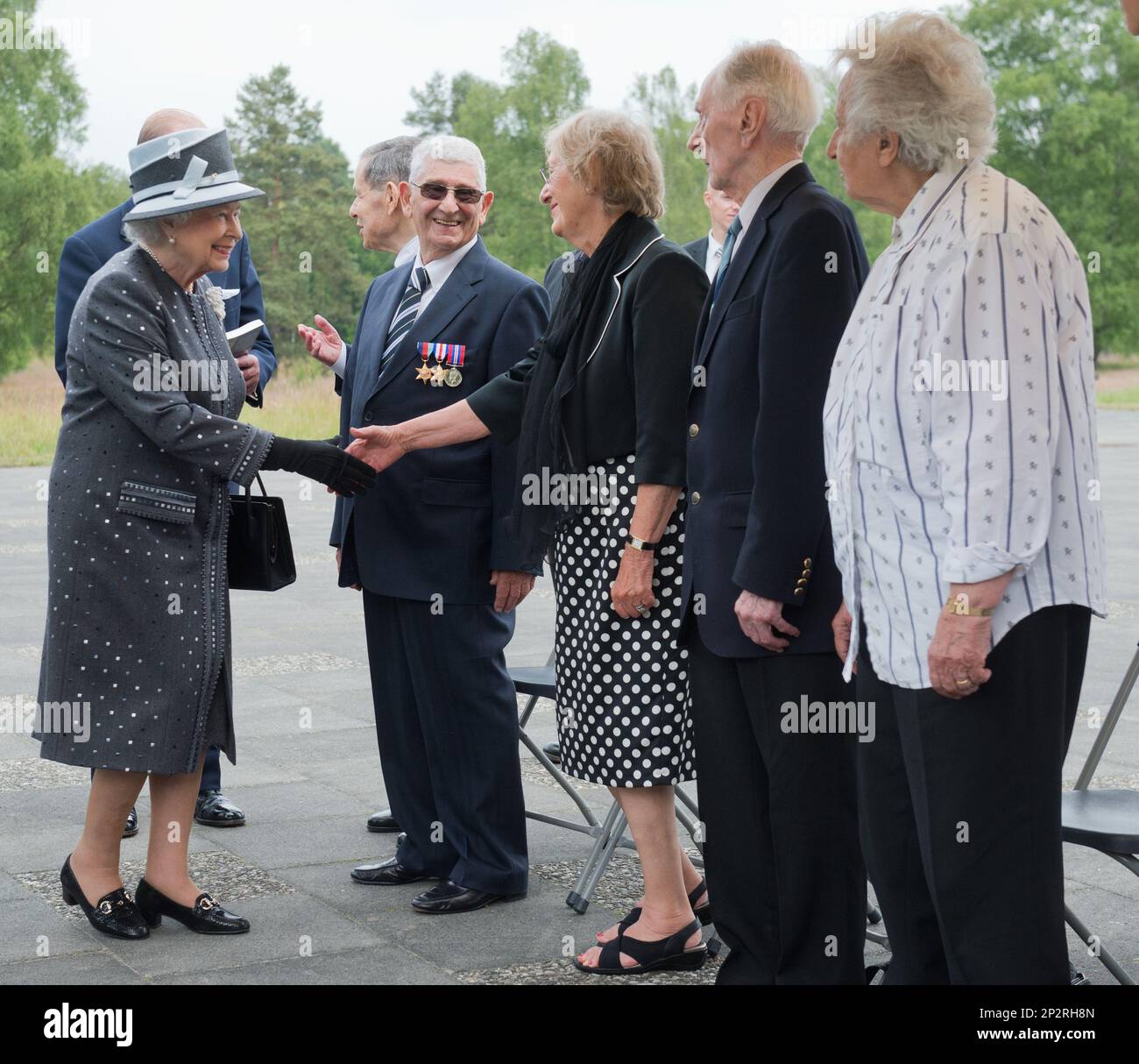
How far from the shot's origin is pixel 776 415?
3373 millimetres

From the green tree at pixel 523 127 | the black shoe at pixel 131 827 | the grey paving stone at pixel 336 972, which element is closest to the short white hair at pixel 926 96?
the grey paving stone at pixel 336 972

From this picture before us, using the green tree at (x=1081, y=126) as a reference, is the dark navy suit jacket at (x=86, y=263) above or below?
below

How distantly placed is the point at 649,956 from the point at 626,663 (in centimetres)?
75

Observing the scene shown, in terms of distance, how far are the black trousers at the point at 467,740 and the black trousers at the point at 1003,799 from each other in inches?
77.2

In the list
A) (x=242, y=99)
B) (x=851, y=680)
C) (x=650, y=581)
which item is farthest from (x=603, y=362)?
(x=242, y=99)

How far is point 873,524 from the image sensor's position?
2.92 meters

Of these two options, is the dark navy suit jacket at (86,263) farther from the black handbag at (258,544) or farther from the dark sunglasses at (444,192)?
the dark sunglasses at (444,192)

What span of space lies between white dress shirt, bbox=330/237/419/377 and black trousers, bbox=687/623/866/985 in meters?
1.88

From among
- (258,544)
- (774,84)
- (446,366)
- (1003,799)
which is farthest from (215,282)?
(1003,799)

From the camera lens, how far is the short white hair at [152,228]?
418 cm

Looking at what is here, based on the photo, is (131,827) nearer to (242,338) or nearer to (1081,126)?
(242,338)

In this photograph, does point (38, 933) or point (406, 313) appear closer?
point (38, 933)

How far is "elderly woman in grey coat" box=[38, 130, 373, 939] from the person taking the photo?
411 centimetres

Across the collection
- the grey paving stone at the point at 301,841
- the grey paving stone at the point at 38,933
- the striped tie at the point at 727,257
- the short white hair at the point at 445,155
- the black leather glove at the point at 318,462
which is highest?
the short white hair at the point at 445,155
